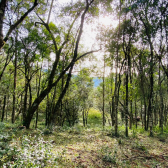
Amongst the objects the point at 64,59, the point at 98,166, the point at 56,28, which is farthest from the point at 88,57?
the point at 98,166

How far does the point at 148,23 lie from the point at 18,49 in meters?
11.5

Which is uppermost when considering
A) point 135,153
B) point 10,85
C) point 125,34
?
point 125,34

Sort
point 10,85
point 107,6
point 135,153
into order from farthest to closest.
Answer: point 10,85 → point 107,6 → point 135,153

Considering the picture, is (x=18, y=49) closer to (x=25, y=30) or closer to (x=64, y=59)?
(x=25, y=30)

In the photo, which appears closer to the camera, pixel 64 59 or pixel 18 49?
pixel 18 49

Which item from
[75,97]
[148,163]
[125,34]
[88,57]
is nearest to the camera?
[148,163]

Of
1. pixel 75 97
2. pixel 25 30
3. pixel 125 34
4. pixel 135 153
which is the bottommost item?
pixel 135 153

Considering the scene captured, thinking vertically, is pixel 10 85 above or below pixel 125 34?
below

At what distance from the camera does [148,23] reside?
32.8 ft

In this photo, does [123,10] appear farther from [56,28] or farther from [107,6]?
[56,28]

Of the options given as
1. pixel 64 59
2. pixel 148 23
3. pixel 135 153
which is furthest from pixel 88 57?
pixel 135 153

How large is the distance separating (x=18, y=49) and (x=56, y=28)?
4.04 meters

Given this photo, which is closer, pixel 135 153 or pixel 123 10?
pixel 135 153

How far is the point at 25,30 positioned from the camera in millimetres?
10883
